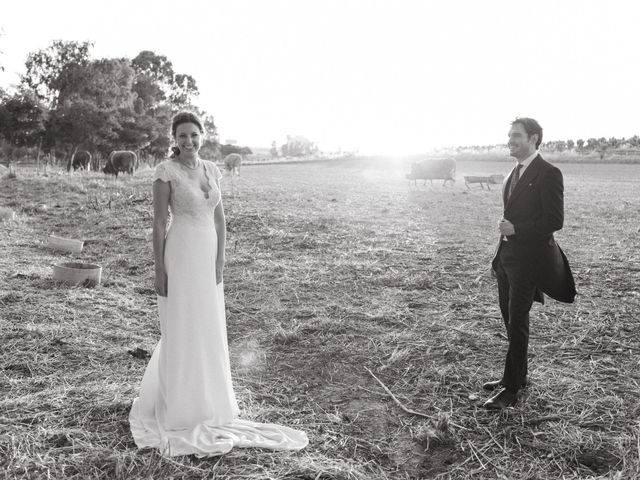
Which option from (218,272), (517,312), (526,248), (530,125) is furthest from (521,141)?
(218,272)

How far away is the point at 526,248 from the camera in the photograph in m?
3.72

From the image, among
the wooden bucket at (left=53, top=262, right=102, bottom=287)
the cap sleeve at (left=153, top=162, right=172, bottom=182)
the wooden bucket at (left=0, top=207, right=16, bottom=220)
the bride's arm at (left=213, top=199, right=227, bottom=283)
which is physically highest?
the cap sleeve at (left=153, top=162, right=172, bottom=182)

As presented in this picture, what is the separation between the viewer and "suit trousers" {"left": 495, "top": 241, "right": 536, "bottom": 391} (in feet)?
12.2

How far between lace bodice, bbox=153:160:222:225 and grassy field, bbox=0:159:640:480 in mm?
1394

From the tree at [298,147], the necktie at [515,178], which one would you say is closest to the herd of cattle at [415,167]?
the necktie at [515,178]

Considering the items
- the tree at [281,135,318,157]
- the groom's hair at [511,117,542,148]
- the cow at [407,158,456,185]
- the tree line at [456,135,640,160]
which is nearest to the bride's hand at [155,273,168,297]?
the groom's hair at [511,117,542,148]

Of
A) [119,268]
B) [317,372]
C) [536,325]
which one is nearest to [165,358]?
Answer: [317,372]

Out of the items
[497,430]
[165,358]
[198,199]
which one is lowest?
[497,430]

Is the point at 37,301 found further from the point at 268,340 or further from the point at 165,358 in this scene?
the point at 165,358

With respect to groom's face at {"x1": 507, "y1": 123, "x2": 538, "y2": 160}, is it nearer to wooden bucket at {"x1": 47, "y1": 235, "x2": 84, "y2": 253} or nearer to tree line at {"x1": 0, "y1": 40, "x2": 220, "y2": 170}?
wooden bucket at {"x1": 47, "y1": 235, "x2": 84, "y2": 253}

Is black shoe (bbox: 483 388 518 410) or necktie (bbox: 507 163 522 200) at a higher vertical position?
necktie (bbox: 507 163 522 200)

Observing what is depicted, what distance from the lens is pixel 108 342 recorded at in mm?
4941

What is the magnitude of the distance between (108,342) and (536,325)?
416 cm

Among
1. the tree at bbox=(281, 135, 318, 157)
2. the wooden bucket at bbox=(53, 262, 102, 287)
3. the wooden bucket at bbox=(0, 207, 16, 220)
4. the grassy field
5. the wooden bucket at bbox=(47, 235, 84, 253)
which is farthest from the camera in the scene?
the tree at bbox=(281, 135, 318, 157)
